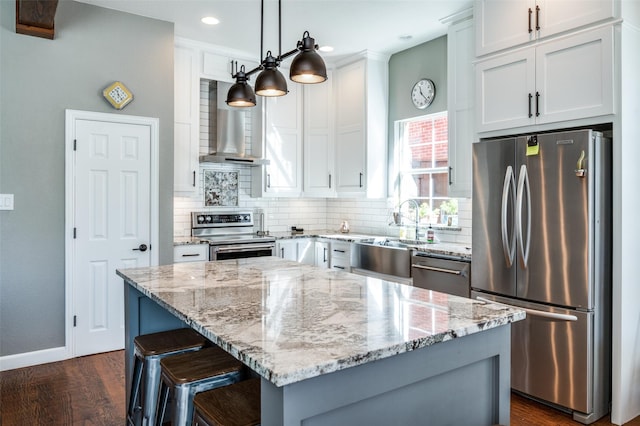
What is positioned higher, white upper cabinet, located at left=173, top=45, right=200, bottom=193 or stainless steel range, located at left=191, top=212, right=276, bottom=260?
white upper cabinet, located at left=173, top=45, right=200, bottom=193

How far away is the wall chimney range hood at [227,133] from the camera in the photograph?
4.84m

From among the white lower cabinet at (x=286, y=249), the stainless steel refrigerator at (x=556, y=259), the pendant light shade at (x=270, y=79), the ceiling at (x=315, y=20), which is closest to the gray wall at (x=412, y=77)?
the ceiling at (x=315, y=20)

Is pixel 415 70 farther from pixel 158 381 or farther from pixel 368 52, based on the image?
pixel 158 381

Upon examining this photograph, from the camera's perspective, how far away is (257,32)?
4344 millimetres

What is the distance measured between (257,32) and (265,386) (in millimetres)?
3882

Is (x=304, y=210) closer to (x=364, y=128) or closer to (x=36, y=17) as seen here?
(x=364, y=128)

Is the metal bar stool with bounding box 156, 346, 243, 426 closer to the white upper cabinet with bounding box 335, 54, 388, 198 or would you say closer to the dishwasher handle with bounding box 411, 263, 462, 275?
the dishwasher handle with bounding box 411, 263, 462, 275

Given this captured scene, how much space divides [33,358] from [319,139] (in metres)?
3.49

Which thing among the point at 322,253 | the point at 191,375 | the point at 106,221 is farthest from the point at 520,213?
the point at 106,221

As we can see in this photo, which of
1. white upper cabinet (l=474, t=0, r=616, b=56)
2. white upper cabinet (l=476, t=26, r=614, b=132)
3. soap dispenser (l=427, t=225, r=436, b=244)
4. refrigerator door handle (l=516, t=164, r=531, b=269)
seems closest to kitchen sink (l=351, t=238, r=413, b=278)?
soap dispenser (l=427, t=225, r=436, b=244)

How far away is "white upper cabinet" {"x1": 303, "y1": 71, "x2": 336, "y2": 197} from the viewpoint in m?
5.30

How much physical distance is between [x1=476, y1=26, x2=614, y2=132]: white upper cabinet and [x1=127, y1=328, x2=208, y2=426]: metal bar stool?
245 centimetres

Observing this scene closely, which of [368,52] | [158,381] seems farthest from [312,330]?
[368,52]

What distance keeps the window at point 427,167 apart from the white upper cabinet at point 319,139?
2.67ft
